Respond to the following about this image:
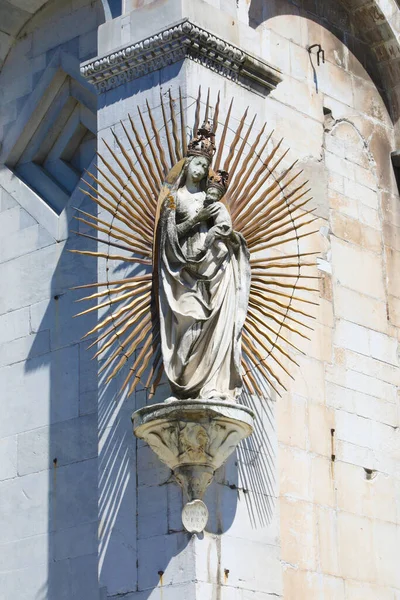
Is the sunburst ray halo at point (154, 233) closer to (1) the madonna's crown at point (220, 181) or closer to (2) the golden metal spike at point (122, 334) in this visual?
(2) the golden metal spike at point (122, 334)

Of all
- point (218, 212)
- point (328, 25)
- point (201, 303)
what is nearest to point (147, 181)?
point (218, 212)

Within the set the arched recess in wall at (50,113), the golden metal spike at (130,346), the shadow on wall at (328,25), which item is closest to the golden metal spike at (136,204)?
the golden metal spike at (130,346)

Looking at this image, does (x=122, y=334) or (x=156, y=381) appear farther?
(x=122, y=334)

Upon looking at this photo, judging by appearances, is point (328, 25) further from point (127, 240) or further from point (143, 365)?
point (143, 365)

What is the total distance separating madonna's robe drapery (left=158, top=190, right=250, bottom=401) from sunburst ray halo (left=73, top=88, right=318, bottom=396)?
241 mm

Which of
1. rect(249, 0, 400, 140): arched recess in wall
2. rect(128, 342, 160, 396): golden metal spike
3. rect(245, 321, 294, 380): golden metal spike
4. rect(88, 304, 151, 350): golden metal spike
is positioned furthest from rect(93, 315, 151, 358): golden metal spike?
rect(249, 0, 400, 140): arched recess in wall

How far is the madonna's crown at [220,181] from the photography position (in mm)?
11570

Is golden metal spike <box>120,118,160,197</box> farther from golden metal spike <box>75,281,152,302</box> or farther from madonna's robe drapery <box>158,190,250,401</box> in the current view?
golden metal spike <box>75,281,152,302</box>

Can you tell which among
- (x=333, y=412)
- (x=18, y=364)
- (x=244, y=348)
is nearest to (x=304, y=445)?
(x=333, y=412)

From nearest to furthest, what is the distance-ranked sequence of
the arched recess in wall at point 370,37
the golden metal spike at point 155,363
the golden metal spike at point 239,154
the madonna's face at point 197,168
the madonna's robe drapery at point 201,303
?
1. the madonna's robe drapery at point 201,303
2. the golden metal spike at point 155,363
3. the madonna's face at point 197,168
4. the golden metal spike at point 239,154
5. the arched recess in wall at point 370,37

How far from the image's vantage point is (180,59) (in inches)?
483

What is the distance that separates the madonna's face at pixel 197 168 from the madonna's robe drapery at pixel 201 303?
0.18 m

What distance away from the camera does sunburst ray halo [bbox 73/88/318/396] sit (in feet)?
38.4

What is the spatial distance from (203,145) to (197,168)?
19 cm
